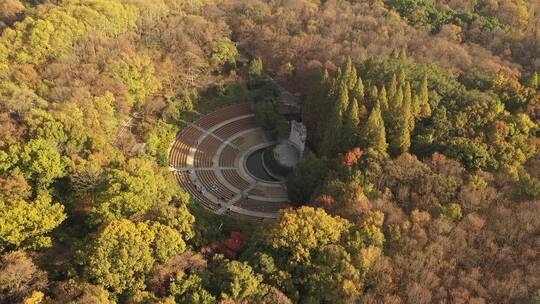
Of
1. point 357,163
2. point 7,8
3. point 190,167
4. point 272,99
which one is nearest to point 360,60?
point 272,99

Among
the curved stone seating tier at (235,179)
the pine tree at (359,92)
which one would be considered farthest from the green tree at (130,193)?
the pine tree at (359,92)

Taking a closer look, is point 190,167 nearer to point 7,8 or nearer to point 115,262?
point 115,262

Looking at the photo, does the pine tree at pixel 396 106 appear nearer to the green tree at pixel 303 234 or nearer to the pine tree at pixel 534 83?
the pine tree at pixel 534 83

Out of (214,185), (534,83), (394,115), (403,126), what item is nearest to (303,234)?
(403,126)

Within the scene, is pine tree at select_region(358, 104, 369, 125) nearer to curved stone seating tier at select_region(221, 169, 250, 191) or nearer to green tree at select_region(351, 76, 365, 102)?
green tree at select_region(351, 76, 365, 102)

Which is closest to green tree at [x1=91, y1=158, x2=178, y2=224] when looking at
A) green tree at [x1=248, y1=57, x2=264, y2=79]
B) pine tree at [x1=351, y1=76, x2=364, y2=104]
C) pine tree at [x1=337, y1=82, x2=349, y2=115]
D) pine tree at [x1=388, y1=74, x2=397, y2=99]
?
pine tree at [x1=337, y1=82, x2=349, y2=115]

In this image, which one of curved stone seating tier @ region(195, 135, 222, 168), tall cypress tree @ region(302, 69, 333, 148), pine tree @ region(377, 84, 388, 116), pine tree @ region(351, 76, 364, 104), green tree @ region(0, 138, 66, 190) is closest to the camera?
Result: green tree @ region(0, 138, 66, 190)

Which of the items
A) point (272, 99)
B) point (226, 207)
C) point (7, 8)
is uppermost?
point (7, 8)
